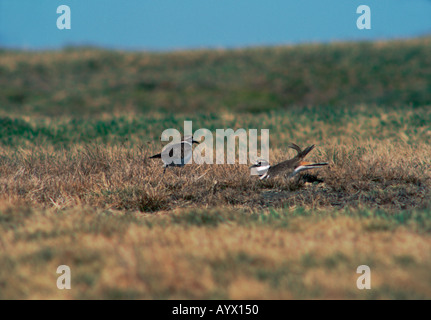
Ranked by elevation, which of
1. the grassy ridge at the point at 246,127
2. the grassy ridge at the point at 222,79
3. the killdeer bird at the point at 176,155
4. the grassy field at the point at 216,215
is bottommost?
the grassy field at the point at 216,215

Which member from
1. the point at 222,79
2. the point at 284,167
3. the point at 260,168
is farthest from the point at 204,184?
the point at 222,79

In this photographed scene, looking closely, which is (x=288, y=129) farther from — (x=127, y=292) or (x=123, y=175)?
(x=127, y=292)

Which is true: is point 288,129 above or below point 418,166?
above

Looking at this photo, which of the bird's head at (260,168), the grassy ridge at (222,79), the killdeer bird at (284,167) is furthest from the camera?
the grassy ridge at (222,79)

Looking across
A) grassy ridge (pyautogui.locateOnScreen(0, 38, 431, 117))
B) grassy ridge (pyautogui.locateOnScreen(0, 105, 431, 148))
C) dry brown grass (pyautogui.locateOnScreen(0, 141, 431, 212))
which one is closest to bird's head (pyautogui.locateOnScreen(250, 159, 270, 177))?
dry brown grass (pyautogui.locateOnScreen(0, 141, 431, 212))

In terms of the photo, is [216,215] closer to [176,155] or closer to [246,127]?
[176,155]

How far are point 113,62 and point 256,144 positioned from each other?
2594 cm

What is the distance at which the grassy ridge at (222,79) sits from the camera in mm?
24469

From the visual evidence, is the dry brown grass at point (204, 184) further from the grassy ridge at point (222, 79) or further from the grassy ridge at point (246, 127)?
the grassy ridge at point (222, 79)

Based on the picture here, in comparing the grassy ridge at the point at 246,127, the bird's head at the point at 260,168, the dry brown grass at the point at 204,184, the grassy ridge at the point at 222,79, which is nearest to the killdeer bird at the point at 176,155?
the dry brown grass at the point at 204,184

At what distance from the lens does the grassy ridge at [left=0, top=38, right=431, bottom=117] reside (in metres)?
24.5

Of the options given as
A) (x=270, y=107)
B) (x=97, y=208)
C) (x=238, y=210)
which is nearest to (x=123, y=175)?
(x=97, y=208)

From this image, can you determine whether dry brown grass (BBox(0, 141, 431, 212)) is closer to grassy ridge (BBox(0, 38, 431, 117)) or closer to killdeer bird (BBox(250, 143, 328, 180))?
killdeer bird (BBox(250, 143, 328, 180))

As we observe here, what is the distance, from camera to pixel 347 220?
4680 millimetres
